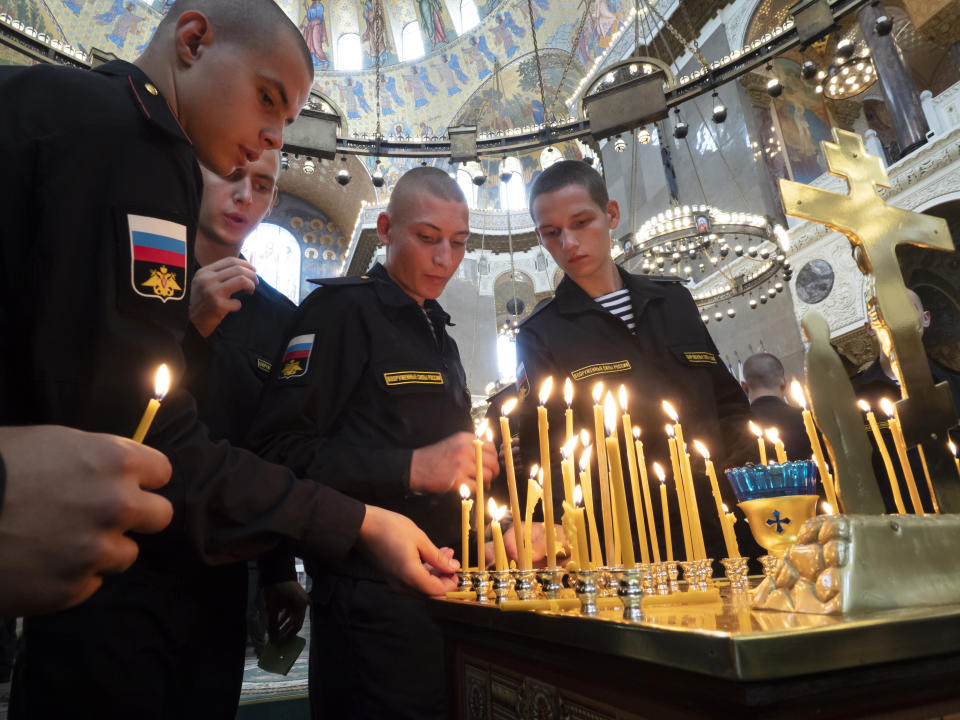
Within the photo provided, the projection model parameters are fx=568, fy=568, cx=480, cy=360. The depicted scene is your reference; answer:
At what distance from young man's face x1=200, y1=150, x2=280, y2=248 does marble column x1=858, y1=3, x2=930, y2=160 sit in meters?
10.4

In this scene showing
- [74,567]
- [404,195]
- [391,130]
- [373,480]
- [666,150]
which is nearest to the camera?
[74,567]

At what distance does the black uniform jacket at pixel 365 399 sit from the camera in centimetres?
159

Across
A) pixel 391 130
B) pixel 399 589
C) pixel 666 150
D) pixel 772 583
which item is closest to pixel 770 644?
pixel 772 583

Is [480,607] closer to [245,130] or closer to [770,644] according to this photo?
[770,644]

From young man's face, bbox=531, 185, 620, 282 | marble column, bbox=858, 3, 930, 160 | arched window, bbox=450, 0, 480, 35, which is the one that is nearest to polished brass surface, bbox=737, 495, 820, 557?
young man's face, bbox=531, 185, 620, 282

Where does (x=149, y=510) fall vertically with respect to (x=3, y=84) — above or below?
below

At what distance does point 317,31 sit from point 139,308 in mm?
21034

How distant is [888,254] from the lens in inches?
40.9

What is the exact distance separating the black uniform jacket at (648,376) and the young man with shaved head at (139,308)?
1.12m

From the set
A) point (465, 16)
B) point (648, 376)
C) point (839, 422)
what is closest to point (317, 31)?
point (465, 16)

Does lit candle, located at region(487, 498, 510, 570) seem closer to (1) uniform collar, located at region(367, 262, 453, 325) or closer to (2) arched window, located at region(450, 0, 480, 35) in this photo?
(1) uniform collar, located at region(367, 262, 453, 325)

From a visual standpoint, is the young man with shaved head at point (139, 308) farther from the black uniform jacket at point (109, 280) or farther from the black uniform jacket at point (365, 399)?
the black uniform jacket at point (365, 399)

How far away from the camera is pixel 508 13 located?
1753 cm

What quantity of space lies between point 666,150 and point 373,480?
1291 centimetres
